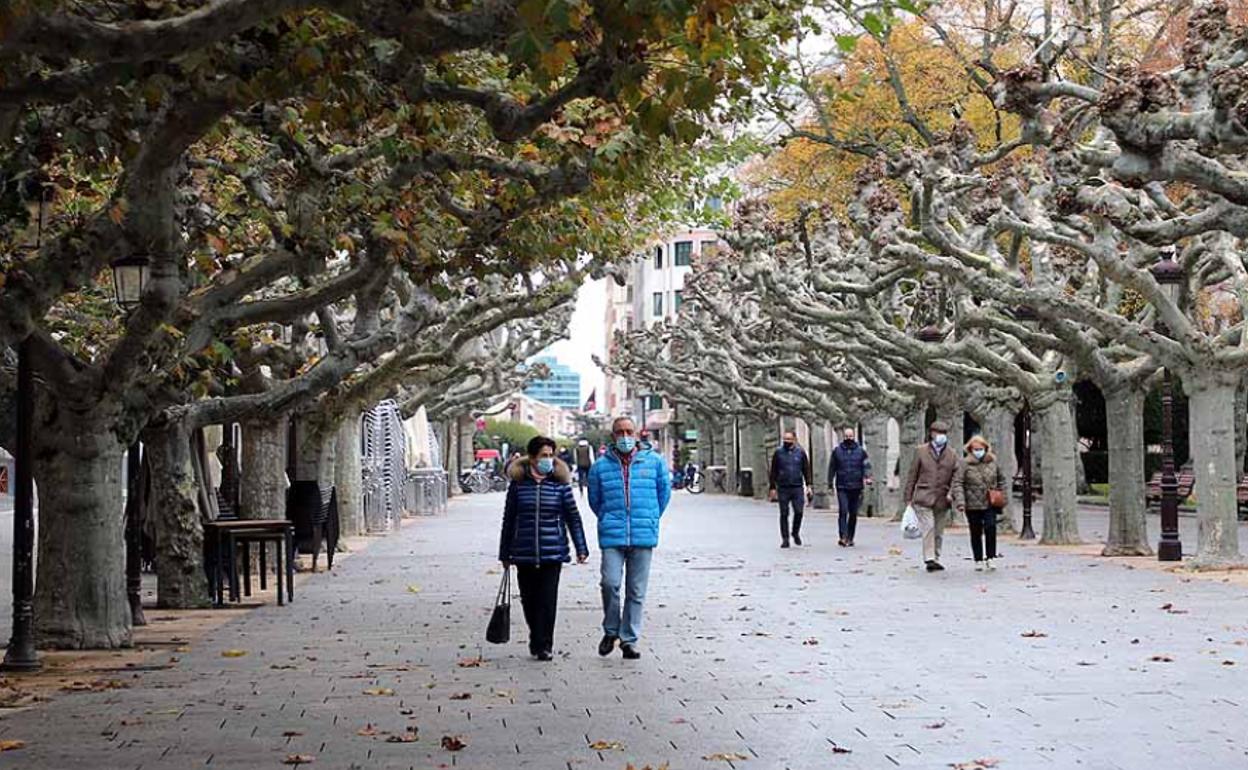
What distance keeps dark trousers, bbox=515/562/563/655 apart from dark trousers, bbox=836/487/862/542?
15521mm

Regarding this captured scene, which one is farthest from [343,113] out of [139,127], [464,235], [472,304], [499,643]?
[472,304]

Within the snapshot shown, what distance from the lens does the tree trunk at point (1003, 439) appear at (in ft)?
106

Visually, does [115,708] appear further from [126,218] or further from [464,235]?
[464,235]

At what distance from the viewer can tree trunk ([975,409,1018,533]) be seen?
106 ft

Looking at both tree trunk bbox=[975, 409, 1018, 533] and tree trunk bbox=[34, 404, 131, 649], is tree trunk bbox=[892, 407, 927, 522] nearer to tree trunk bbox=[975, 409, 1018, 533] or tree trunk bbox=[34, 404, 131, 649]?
tree trunk bbox=[975, 409, 1018, 533]

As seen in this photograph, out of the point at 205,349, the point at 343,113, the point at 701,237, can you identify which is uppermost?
the point at 701,237

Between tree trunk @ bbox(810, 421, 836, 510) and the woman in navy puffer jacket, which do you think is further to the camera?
tree trunk @ bbox(810, 421, 836, 510)

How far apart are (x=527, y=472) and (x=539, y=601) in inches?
36.4

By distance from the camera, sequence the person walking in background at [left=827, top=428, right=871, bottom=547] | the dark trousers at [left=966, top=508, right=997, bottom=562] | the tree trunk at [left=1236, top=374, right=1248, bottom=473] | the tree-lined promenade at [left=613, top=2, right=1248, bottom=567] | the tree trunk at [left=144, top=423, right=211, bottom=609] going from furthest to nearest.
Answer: the tree trunk at [left=1236, top=374, right=1248, bottom=473]
the person walking in background at [left=827, top=428, right=871, bottom=547]
the dark trousers at [left=966, top=508, right=997, bottom=562]
the tree trunk at [left=144, top=423, right=211, bottom=609]
the tree-lined promenade at [left=613, top=2, right=1248, bottom=567]

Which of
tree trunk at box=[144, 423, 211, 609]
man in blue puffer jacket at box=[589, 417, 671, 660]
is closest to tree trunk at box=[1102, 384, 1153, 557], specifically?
tree trunk at box=[144, 423, 211, 609]

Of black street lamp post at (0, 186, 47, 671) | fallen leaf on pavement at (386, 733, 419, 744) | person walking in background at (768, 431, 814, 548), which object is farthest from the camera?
person walking in background at (768, 431, 814, 548)

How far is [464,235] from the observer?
16.7 meters

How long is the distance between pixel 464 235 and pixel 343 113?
584 centimetres

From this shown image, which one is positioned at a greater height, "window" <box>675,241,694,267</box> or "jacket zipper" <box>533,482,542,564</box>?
"window" <box>675,241,694,267</box>
